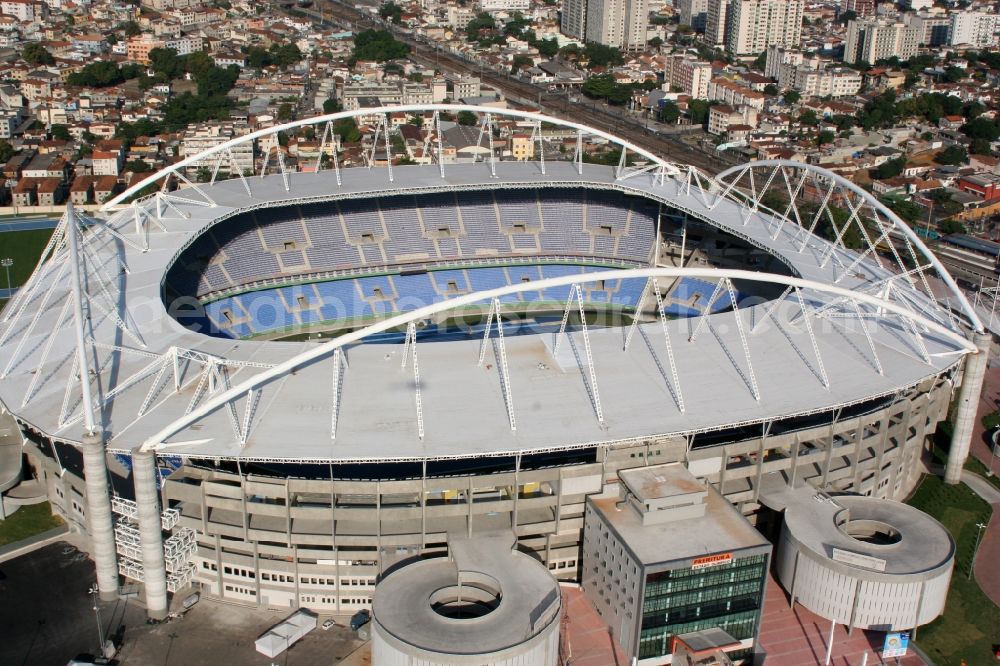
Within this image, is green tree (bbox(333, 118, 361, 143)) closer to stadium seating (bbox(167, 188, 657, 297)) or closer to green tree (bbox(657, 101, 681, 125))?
green tree (bbox(657, 101, 681, 125))

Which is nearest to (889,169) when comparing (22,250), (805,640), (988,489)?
(988,489)

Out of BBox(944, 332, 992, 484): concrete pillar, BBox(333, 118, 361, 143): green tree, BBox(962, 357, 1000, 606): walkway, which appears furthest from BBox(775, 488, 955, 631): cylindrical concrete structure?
BBox(333, 118, 361, 143): green tree

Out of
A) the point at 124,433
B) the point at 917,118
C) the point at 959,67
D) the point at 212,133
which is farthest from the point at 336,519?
the point at 959,67

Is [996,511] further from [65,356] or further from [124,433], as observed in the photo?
[65,356]

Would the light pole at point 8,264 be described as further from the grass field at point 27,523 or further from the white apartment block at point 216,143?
the grass field at point 27,523

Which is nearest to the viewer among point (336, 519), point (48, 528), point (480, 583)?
point (480, 583)

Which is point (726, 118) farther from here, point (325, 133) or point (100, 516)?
point (100, 516)

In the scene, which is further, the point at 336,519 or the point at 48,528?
the point at 48,528
